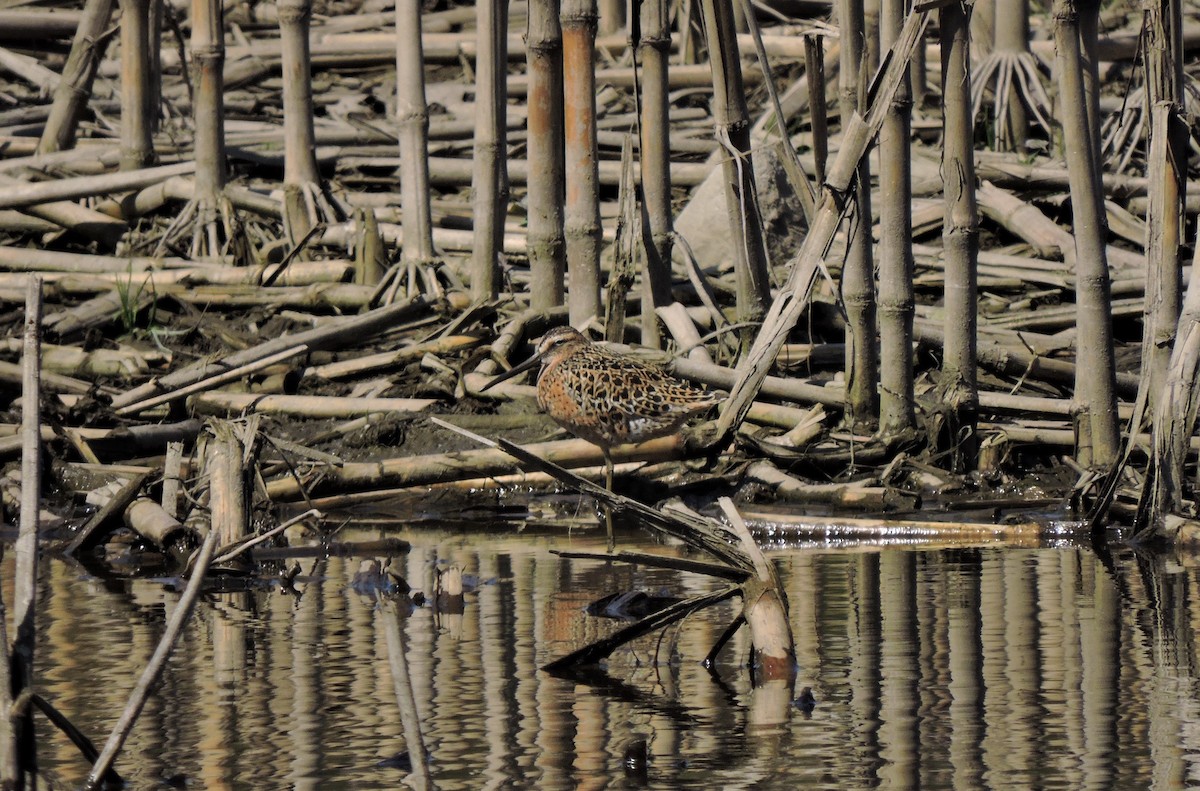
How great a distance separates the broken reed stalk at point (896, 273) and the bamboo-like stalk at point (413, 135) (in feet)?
11.8

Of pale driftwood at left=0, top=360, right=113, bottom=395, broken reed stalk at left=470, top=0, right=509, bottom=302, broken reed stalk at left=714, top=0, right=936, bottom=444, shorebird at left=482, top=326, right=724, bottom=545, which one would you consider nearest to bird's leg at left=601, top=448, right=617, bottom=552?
shorebird at left=482, top=326, right=724, bottom=545

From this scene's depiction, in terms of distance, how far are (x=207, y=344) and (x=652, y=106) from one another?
364 cm

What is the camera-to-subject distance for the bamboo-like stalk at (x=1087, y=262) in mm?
8219

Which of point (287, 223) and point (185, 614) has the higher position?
point (287, 223)

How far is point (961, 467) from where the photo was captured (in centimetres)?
951

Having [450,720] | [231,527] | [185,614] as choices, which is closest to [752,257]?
[231,527]

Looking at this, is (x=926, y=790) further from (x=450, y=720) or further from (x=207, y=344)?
(x=207, y=344)

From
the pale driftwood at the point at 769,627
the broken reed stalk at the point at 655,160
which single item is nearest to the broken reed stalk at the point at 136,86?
the broken reed stalk at the point at 655,160

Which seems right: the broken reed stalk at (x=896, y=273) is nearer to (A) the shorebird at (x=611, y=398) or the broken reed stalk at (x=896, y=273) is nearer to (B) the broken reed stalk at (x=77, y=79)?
(A) the shorebird at (x=611, y=398)

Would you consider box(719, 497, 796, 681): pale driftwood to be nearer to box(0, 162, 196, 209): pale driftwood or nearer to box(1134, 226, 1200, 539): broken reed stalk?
box(1134, 226, 1200, 539): broken reed stalk

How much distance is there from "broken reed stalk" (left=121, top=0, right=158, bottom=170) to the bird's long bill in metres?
4.84

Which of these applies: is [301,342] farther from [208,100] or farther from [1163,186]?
[1163,186]

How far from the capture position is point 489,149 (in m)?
11.2

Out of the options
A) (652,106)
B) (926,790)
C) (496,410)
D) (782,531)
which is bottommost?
(926,790)
